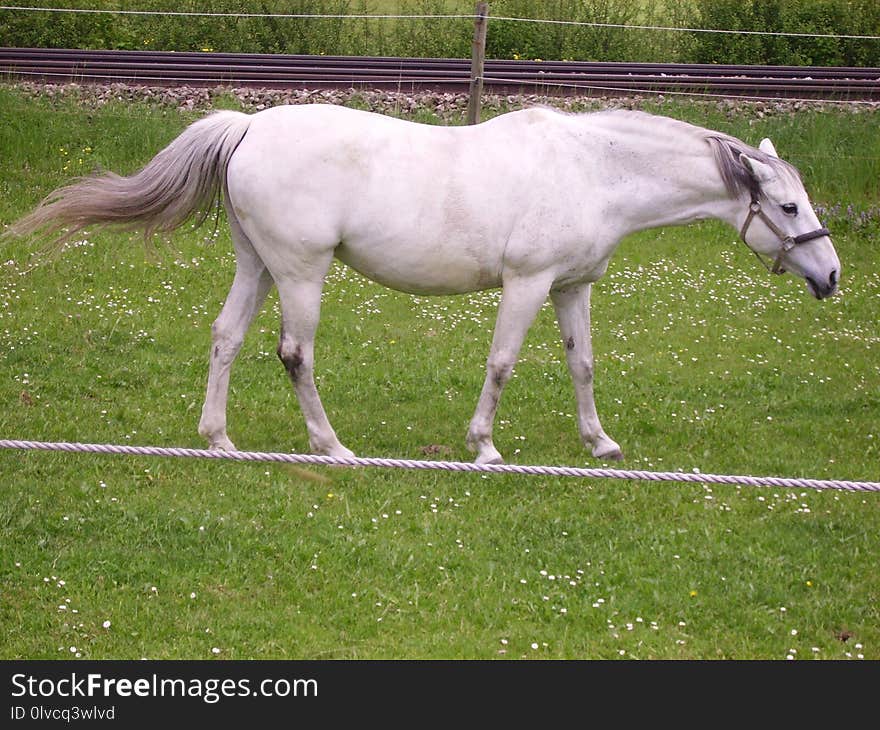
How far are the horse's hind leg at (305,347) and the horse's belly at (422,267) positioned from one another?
0.25 metres

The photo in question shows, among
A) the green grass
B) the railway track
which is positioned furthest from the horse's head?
the railway track

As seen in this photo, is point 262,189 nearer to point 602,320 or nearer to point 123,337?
point 123,337

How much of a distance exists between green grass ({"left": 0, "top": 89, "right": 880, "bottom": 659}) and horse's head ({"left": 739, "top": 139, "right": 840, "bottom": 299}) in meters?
1.34

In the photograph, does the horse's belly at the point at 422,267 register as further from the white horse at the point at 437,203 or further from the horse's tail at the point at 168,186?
the horse's tail at the point at 168,186

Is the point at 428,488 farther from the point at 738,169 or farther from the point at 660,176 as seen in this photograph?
the point at 738,169

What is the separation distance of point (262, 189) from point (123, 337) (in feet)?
11.5

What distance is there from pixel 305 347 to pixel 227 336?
1.80ft

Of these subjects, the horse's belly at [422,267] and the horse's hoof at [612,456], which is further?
the horse's hoof at [612,456]

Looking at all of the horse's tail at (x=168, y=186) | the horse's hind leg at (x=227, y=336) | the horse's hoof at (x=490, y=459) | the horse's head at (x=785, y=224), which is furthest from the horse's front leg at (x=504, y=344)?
the horse's tail at (x=168, y=186)

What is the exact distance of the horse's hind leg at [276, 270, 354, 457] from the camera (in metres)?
7.37

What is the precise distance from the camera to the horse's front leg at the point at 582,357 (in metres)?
8.03

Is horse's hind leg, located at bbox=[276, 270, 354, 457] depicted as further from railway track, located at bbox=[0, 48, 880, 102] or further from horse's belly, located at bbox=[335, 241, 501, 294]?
railway track, located at bbox=[0, 48, 880, 102]

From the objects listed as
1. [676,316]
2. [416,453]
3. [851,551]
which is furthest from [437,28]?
[851,551]

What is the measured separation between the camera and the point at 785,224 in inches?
295
